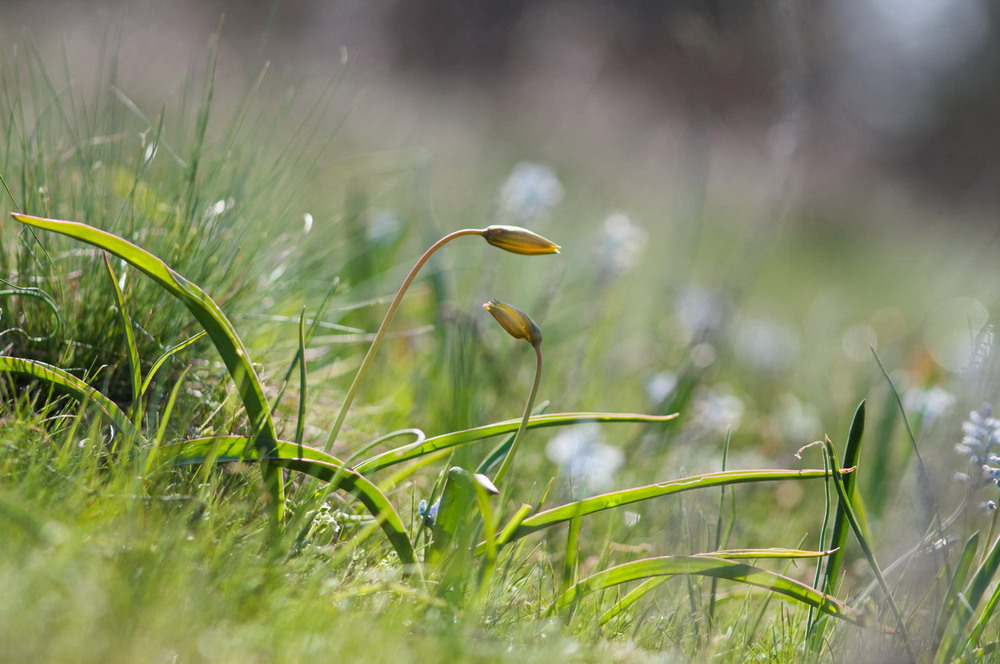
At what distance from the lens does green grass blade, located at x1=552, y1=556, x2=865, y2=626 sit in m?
1.11

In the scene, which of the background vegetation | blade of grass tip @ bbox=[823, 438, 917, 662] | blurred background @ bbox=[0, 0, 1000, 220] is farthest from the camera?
blurred background @ bbox=[0, 0, 1000, 220]

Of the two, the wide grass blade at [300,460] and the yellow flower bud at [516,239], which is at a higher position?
the yellow flower bud at [516,239]

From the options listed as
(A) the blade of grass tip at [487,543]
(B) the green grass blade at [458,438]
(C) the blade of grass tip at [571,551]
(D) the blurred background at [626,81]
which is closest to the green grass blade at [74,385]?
(B) the green grass blade at [458,438]

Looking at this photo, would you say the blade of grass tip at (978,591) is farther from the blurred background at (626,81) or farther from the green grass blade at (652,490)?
the blurred background at (626,81)

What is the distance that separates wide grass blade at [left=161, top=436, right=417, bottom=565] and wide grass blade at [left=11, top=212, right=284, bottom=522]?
22 mm

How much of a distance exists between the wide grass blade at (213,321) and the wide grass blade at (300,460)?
0.02 metres

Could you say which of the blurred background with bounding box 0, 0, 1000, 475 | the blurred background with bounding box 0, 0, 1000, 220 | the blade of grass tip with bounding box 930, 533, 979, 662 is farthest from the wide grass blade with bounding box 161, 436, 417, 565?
the blurred background with bounding box 0, 0, 1000, 220

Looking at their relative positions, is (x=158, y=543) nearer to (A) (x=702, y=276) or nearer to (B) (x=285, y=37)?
(A) (x=702, y=276)

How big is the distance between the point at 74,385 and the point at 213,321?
9.0 inches

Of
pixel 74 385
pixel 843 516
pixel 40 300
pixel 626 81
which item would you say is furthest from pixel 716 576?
pixel 626 81

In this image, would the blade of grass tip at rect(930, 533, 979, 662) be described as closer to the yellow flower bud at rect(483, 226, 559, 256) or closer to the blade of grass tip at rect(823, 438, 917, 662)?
the blade of grass tip at rect(823, 438, 917, 662)

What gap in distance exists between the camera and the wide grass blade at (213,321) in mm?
1006

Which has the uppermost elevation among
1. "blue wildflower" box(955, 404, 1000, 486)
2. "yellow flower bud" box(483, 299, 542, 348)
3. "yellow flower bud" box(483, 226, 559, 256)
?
"yellow flower bud" box(483, 226, 559, 256)

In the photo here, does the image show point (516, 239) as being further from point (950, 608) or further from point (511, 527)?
point (950, 608)
